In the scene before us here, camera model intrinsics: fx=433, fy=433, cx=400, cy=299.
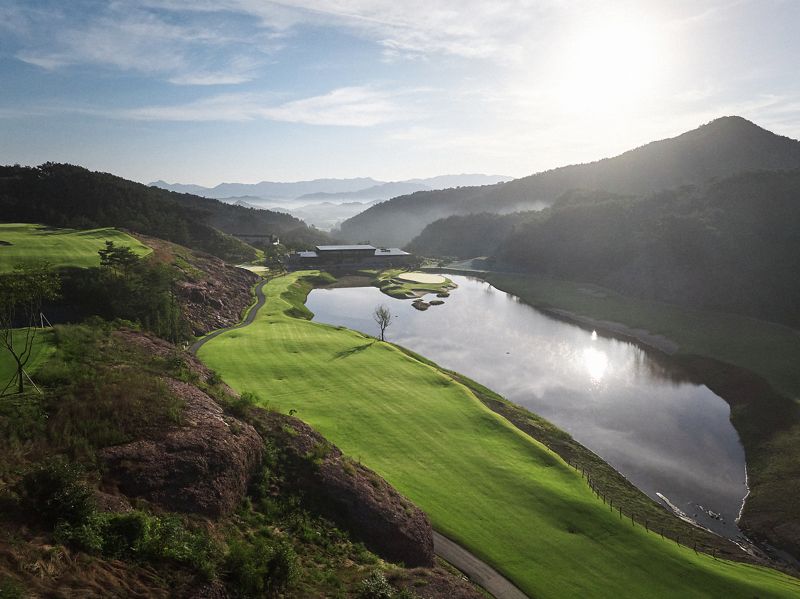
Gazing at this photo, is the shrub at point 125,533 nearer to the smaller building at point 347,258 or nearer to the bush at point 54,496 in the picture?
the bush at point 54,496

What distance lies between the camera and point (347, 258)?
511 ft

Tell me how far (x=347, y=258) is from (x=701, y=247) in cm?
10656

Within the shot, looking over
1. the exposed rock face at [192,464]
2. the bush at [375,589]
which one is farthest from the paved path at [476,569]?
the exposed rock face at [192,464]

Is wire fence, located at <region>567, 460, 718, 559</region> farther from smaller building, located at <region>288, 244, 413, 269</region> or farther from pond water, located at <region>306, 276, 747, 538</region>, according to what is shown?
smaller building, located at <region>288, 244, 413, 269</region>

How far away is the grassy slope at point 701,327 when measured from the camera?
63.6 meters

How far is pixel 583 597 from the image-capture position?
895 inches

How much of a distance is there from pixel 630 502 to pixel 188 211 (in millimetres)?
153185

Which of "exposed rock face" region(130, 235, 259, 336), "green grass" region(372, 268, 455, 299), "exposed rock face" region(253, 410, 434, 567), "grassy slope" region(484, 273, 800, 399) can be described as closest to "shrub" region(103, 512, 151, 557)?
"exposed rock face" region(253, 410, 434, 567)

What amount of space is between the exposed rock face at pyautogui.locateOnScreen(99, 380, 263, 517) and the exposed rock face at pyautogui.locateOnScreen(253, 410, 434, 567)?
7.65 ft

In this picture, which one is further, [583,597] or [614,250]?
[614,250]

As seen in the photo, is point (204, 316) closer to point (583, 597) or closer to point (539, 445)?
point (539, 445)

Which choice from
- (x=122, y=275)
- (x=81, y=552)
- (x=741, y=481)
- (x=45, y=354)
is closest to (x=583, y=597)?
(x=81, y=552)

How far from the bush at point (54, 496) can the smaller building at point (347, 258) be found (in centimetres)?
13303

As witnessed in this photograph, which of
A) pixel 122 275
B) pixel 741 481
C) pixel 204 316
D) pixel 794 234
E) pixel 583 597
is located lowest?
pixel 741 481
